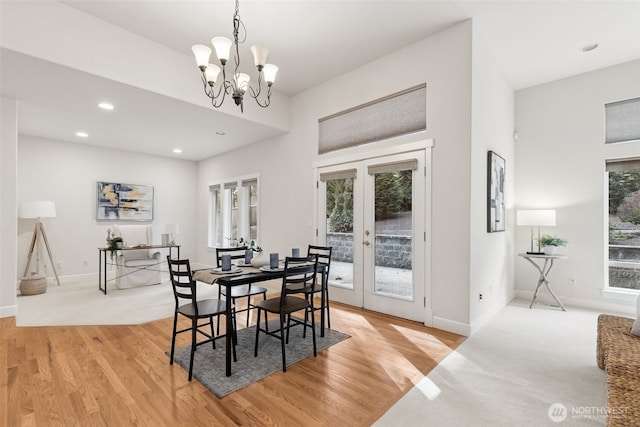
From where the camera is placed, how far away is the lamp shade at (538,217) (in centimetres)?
426

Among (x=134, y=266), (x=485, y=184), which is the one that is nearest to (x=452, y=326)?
(x=485, y=184)

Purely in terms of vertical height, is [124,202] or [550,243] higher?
[124,202]

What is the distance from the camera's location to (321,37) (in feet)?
11.8

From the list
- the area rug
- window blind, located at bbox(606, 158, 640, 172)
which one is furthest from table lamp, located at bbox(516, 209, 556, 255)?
the area rug

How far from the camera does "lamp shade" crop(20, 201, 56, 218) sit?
16.9 ft

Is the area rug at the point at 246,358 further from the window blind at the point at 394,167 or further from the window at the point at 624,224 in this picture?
the window at the point at 624,224

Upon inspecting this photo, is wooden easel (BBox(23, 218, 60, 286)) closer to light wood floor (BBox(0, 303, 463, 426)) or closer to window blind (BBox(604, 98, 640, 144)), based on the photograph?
light wood floor (BBox(0, 303, 463, 426))

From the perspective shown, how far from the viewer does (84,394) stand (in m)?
2.16

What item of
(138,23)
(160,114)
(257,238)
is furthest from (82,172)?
(138,23)

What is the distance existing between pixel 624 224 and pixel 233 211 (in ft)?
22.5

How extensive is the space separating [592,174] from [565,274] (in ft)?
4.98

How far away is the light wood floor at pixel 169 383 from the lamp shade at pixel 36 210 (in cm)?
274

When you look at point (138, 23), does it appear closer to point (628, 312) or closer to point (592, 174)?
point (592, 174)

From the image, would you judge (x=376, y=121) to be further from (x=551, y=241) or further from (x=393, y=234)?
(x=551, y=241)
